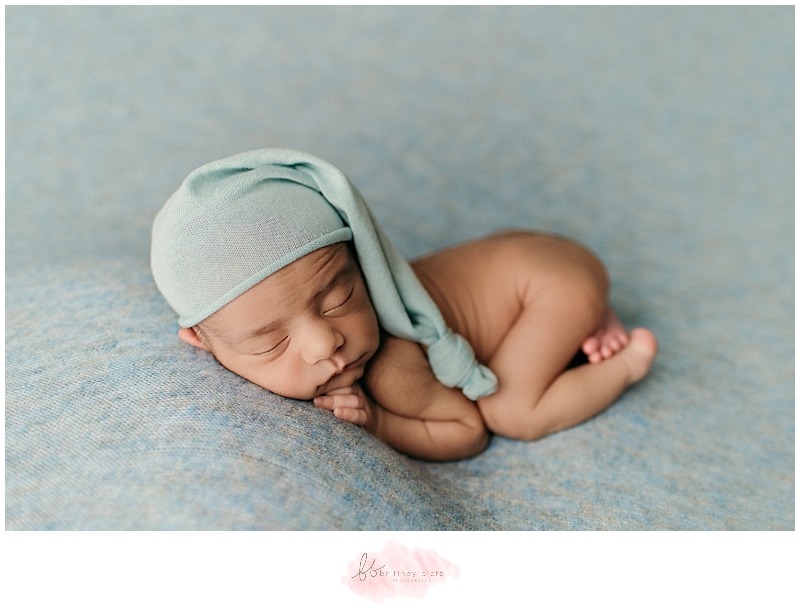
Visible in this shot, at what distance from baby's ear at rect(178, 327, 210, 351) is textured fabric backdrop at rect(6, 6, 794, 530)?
0.09 ft

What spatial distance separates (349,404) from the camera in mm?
1236

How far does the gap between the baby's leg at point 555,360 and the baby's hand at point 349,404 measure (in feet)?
0.94

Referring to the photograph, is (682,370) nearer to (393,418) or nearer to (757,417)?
(757,417)

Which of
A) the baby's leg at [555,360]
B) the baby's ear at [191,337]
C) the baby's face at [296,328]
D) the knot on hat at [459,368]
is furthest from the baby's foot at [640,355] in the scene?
the baby's ear at [191,337]

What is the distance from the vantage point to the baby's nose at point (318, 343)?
3.67 feet

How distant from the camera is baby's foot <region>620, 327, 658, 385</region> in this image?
4.91 ft

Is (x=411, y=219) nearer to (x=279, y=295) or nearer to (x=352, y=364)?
(x=352, y=364)

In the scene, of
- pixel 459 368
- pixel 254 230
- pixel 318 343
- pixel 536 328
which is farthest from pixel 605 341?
pixel 254 230

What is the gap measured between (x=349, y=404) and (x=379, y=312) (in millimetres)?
182

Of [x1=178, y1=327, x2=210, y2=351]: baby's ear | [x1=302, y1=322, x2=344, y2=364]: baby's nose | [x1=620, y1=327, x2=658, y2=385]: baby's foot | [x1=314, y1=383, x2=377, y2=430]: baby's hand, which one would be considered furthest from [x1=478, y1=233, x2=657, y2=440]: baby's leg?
[x1=178, y1=327, x2=210, y2=351]: baby's ear

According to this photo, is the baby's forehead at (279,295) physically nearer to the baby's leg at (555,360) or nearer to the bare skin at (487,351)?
the bare skin at (487,351)

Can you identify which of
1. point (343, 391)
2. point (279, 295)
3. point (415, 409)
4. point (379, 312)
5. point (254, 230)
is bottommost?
point (415, 409)

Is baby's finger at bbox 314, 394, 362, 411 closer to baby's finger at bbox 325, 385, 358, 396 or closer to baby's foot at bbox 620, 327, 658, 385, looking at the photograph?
baby's finger at bbox 325, 385, 358, 396
